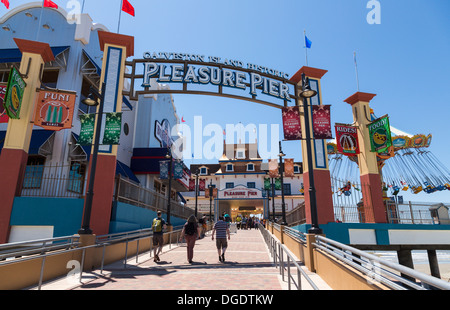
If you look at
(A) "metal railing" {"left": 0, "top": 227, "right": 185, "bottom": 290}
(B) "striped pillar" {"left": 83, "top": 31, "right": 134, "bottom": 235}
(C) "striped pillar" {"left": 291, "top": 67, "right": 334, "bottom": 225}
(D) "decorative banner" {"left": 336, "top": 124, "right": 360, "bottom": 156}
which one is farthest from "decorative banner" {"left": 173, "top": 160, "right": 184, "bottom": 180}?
(A) "metal railing" {"left": 0, "top": 227, "right": 185, "bottom": 290}

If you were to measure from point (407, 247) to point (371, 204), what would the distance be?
11.5 feet

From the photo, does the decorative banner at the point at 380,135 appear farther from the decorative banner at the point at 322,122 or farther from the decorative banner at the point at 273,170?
the decorative banner at the point at 273,170

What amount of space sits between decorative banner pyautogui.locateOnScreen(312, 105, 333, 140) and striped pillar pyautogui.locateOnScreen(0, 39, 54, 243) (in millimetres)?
12938

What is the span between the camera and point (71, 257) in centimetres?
837

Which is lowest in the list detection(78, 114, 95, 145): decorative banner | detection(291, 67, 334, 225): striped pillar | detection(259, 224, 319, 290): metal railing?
detection(259, 224, 319, 290): metal railing

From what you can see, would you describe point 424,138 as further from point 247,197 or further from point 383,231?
point 247,197

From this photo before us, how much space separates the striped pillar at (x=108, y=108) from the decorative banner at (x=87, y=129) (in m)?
0.87

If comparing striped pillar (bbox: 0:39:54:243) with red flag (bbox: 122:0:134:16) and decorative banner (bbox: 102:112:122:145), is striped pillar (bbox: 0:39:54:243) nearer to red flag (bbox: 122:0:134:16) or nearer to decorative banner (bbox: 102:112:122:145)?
decorative banner (bbox: 102:112:122:145)

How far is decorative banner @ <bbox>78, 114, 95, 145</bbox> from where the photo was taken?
11.6 meters

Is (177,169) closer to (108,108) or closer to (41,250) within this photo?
(108,108)

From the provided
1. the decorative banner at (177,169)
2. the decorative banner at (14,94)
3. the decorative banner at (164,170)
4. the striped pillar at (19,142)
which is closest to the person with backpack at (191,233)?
the striped pillar at (19,142)

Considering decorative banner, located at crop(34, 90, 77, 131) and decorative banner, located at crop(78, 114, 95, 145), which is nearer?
decorative banner, located at crop(78, 114, 95, 145)

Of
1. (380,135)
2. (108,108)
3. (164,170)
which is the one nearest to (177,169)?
(164,170)
